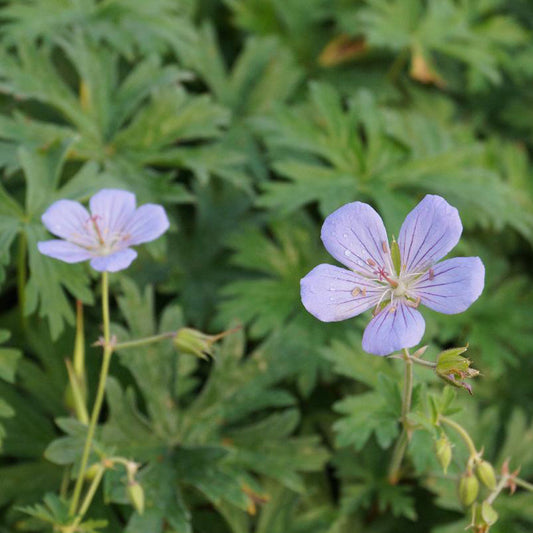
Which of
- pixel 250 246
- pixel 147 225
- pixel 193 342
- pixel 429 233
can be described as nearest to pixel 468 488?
pixel 429 233

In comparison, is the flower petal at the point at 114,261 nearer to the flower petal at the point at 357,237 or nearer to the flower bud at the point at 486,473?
the flower petal at the point at 357,237

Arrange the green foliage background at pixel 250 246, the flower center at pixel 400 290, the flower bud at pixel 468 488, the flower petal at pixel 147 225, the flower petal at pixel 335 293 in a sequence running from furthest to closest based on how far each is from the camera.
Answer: the green foliage background at pixel 250 246
the flower petal at pixel 147 225
the flower bud at pixel 468 488
the flower center at pixel 400 290
the flower petal at pixel 335 293

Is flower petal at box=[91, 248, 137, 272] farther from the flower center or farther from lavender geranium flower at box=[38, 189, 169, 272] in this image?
the flower center

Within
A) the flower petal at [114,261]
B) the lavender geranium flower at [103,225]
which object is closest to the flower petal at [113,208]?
the lavender geranium flower at [103,225]

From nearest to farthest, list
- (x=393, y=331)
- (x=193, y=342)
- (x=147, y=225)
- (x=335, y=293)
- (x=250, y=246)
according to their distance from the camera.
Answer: (x=393, y=331) < (x=335, y=293) < (x=193, y=342) < (x=147, y=225) < (x=250, y=246)

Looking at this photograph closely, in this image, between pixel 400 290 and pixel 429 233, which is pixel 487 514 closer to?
pixel 400 290

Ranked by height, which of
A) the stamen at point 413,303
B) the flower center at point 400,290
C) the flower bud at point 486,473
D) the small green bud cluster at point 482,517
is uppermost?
the stamen at point 413,303

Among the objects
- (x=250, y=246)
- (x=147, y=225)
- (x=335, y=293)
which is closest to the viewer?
(x=335, y=293)

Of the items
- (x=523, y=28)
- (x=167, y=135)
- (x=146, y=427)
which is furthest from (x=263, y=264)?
(x=523, y=28)

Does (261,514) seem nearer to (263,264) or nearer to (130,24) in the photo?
(263,264)
